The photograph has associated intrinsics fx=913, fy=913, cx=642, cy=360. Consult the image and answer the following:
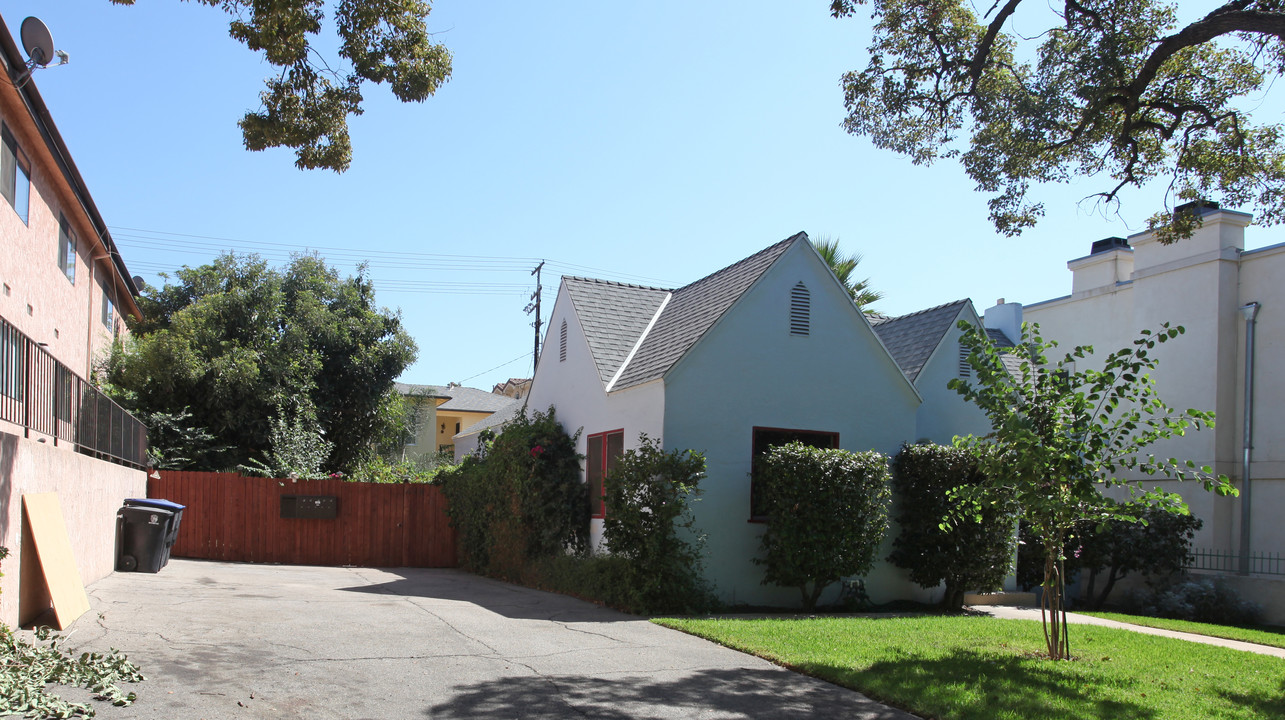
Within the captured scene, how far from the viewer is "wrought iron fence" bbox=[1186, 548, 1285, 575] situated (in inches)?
678

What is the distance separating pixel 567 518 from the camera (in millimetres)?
16062

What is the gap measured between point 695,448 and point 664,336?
275cm

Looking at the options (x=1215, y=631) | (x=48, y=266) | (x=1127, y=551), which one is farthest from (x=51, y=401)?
(x=1127, y=551)

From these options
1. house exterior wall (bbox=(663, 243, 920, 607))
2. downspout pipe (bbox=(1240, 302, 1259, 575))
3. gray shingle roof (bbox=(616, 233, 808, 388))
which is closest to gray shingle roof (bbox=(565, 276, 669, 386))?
gray shingle roof (bbox=(616, 233, 808, 388))

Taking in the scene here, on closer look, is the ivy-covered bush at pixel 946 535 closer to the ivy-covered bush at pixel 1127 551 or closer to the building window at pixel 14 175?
the ivy-covered bush at pixel 1127 551

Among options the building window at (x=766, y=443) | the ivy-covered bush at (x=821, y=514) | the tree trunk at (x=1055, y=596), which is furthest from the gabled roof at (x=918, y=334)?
the tree trunk at (x=1055, y=596)

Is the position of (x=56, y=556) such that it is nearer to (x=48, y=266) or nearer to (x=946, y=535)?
(x=48, y=266)

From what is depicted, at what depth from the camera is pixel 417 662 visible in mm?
8422

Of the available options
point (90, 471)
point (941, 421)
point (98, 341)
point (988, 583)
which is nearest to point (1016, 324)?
point (941, 421)

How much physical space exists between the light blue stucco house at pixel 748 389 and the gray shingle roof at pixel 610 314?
0.06 meters

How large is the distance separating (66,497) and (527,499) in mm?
7368

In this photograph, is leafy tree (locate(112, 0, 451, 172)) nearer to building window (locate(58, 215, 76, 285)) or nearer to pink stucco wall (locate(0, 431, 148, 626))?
pink stucco wall (locate(0, 431, 148, 626))

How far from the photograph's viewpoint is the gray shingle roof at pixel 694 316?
1462 centimetres

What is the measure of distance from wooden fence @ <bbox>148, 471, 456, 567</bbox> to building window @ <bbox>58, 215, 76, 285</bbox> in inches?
192
